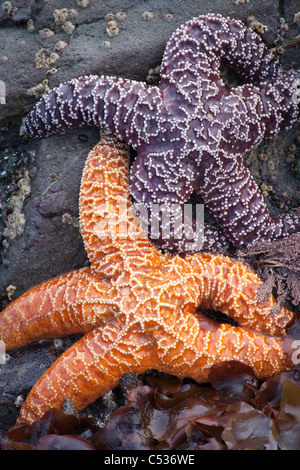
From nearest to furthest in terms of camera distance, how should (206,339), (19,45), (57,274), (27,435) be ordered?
(27,435), (206,339), (19,45), (57,274)

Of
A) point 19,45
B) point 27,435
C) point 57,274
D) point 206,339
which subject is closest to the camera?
point 27,435

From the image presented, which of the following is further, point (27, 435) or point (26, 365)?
point (26, 365)

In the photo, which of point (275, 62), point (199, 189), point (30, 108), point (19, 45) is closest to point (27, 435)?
point (199, 189)

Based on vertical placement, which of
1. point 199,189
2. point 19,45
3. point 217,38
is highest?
point 217,38

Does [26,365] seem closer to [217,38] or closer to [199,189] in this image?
[199,189]

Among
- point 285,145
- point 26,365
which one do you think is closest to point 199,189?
point 285,145

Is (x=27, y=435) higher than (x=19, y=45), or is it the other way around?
(x=19, y=45)

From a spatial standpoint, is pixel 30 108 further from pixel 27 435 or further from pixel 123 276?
pixel 27 435
